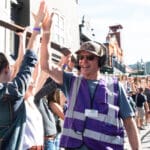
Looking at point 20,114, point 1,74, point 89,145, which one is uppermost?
point 1,74

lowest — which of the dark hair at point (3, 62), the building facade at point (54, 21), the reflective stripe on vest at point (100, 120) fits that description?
the reflective stripe on vest at point (100, 120)

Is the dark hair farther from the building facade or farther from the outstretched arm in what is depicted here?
the building facade

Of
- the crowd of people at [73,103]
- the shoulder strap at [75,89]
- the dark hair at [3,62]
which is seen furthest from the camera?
the shoulder strap at [75,89]

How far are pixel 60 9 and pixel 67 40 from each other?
1.67m

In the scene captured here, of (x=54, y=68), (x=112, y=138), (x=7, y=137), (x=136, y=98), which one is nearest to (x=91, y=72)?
(x=54, y=68)

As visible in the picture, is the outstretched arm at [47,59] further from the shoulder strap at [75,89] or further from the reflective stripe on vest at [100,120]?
the reflective stripe on vest at [100,120]

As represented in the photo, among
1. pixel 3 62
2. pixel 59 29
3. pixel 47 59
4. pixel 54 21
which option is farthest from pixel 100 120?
pixel 59 29

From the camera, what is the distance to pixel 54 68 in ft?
14.9

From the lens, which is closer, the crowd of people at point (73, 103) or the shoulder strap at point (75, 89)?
the crowd of people at point (73, 103)

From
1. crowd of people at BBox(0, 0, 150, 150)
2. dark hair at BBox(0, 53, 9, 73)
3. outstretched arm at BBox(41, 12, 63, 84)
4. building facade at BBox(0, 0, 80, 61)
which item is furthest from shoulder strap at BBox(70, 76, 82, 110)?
building facade at BBox(0, 0, 80, 61)

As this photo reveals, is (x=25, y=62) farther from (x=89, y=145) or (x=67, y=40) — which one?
(x=67, y=40)

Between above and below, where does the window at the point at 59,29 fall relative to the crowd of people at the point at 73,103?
above

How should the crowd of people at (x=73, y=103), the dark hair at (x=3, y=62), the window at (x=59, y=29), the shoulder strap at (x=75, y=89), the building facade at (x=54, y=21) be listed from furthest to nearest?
the window at (x=59, y=29) < the building facade at (x=54, y=21) < the shoulder strap at (x=75, y=89) < the dark hair at (x=3, y=62) < the crowd of people at (x=73, y=103)

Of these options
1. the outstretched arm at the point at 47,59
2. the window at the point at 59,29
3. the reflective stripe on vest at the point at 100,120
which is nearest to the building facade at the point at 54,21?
the window at the point at 59,29
